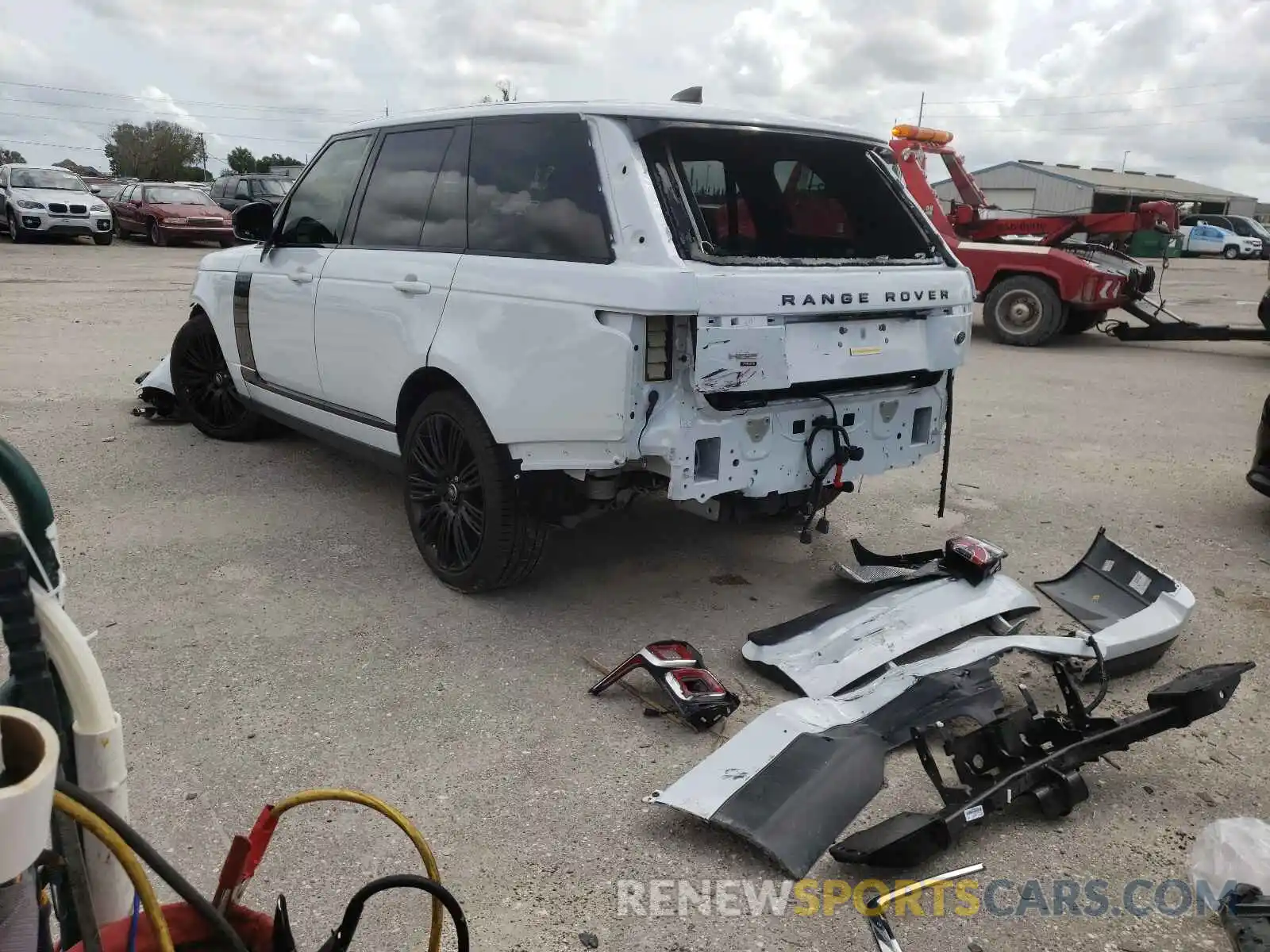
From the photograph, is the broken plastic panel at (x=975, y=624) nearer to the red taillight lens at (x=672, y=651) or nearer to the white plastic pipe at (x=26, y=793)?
the red taillight lens at (x=672, y=651)

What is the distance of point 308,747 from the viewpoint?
2998 millimetres

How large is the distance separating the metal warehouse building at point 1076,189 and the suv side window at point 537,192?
162 feet

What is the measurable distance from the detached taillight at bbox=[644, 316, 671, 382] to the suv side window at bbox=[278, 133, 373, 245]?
2.10 meters

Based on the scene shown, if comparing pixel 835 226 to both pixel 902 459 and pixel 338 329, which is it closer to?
pixel 902 459

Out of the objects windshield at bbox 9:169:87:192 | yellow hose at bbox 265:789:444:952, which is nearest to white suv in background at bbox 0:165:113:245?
windshield at bbox 9:169:87:192

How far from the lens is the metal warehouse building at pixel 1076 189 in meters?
54.7

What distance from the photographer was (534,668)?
11.6 feet

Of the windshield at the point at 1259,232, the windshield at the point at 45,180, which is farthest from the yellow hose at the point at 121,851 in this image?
the windshield at the point at 1259,232

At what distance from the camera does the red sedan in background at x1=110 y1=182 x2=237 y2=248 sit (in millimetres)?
21781

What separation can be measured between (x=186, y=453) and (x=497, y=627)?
3119mm

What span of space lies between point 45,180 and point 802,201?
22193mm

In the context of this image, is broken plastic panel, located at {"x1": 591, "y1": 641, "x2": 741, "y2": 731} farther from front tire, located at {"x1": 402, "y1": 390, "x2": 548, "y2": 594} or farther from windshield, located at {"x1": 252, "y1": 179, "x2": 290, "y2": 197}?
windshield, located at {"x1": 252, "y1": 179, "x2": 290, "y2": 197}

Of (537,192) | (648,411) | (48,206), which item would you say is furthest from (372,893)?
(48,206)

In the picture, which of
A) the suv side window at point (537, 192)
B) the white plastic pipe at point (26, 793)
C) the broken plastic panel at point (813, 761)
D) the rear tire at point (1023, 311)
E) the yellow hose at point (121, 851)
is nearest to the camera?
the white plastic pipe at point (26, 793)
